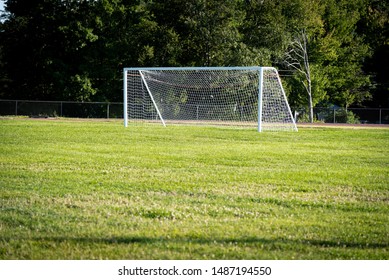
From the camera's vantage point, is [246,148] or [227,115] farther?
[227,115]

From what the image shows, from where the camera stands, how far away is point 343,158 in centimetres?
1559

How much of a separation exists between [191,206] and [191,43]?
133 ft

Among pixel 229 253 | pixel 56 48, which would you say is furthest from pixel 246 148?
pixel 56 48

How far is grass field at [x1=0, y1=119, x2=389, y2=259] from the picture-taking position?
604cm

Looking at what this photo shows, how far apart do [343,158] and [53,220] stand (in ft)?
34.4

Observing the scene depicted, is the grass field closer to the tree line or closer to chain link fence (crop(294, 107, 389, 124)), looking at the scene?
the tree line

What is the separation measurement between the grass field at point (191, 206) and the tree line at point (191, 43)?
31748 millimetres

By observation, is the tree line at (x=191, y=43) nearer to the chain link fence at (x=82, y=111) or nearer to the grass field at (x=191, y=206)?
the chain link fence at (x=82, y=111)

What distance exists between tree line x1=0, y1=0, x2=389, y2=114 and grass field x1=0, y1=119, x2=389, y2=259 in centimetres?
3175

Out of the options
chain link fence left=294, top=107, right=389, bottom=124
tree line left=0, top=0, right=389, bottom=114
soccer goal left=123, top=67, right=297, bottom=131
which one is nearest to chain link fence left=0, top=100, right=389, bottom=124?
chain link fence left=294, top=107, right=389, bottom=124

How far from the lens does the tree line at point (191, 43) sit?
46094mm

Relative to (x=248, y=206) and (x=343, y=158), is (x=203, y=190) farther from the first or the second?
(x=343, y=158)

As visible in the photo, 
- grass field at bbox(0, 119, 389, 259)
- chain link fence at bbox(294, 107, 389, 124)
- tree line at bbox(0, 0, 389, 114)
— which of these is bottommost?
grass field at bbox(0, 119, 389, 259)

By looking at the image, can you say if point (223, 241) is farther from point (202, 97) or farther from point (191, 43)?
point (191, 43)
